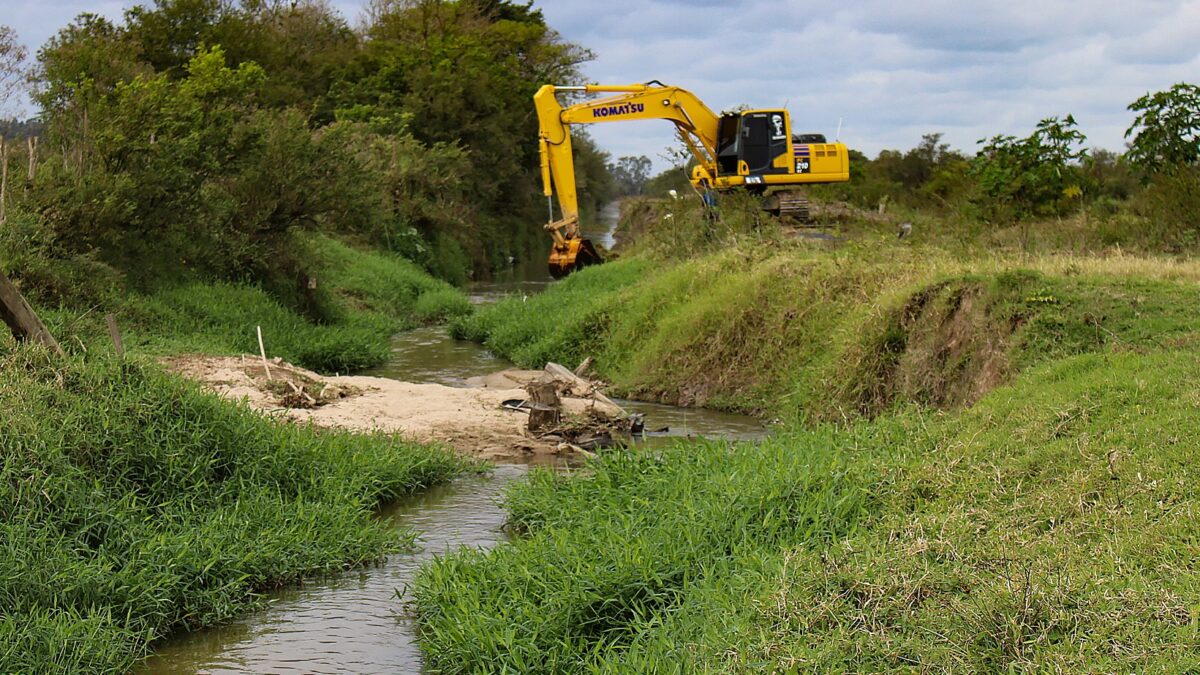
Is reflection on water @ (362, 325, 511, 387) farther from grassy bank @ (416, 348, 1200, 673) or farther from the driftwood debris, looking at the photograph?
grassy bank @ (416, 348, 1200, 673)

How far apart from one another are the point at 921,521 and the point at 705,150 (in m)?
21.0

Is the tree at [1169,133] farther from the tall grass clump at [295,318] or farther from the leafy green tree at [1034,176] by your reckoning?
the tall grass clump at [295,318]

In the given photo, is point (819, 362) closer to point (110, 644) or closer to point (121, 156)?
point (110, 644)

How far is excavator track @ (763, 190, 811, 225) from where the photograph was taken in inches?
1009

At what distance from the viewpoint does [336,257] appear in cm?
2591

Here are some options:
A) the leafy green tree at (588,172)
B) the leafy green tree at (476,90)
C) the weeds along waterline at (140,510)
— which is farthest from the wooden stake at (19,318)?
the leafy green tree at (588,172)

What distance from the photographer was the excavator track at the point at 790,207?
2562cm

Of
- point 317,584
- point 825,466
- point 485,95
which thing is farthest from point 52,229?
point 485,95

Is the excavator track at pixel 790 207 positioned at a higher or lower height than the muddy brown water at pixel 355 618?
higher

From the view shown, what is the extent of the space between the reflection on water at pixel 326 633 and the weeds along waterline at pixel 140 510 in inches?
5.6

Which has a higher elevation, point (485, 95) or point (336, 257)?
point (485, 95)

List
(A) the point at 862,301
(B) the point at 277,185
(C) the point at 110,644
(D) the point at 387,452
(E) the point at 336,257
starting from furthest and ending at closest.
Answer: (E) the point at 336,257, (B) the point at 277,185, (A) the point at 862,301, (D) the point at 387,452, (C) the point at 110,644

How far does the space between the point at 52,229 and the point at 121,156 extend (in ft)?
6.30

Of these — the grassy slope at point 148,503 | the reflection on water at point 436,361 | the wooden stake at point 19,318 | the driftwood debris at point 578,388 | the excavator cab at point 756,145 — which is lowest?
the reflection on water at point 436,361
